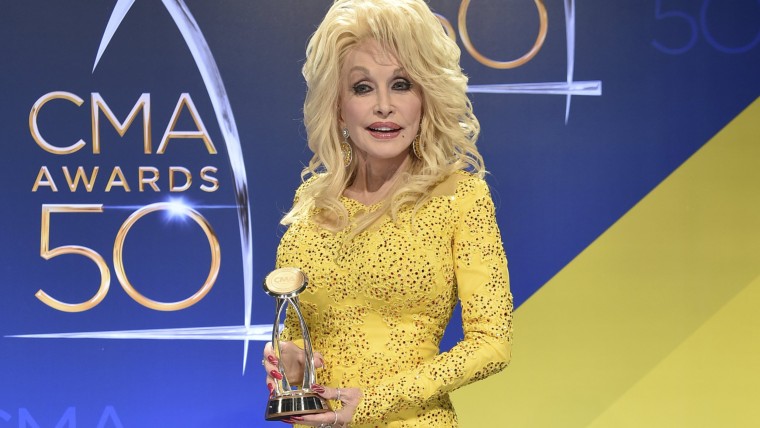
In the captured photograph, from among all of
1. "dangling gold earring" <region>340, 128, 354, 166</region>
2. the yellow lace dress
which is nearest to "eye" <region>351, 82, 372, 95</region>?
"dangling gold earring" <region>340, 128, 354, 166</region>

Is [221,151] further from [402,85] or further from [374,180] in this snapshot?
[402,85]

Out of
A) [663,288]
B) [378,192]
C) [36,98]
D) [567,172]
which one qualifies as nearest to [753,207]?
[663,288]

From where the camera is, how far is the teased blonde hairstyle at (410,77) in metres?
1.85

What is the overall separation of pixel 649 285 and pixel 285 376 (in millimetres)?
1996

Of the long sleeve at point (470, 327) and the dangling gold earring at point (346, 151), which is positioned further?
the dangling gold earring at point (346, 151)

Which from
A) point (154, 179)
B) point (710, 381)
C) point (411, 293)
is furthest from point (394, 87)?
point (710, 381)

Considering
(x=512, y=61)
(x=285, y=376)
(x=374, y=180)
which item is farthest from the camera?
(x=512, y=61)

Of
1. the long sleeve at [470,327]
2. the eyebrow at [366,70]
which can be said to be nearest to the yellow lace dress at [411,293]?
the long sleeve at [470,327]

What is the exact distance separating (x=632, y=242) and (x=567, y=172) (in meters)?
0.34

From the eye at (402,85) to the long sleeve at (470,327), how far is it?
227mm

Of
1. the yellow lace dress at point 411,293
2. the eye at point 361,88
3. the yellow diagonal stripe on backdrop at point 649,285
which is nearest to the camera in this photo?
the yellow lace dress at point 411,293

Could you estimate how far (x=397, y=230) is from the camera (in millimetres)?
1881

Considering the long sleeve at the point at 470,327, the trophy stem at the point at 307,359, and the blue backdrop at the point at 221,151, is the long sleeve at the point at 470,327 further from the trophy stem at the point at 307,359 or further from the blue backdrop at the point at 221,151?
the blue backdrop at the point at 221,151

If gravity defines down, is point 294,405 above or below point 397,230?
below
